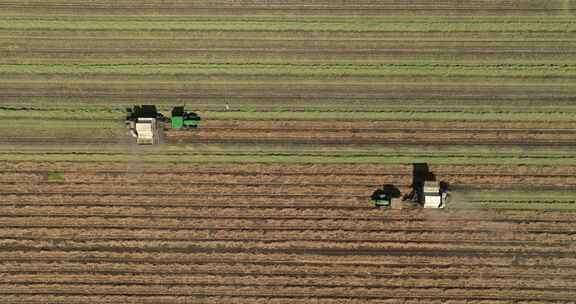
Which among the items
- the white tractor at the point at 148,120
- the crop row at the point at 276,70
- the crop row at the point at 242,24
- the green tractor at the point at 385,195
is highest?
the crop row at the point at 242,24

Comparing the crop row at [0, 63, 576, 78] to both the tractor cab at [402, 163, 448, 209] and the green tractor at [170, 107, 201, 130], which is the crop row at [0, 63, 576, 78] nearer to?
the green tractor at [170, 107, 201, 130]

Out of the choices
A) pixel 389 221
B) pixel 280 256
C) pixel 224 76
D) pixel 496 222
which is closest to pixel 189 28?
pixel 224 76

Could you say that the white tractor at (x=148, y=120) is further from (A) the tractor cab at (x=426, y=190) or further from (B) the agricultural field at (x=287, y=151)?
(A) the tractor cab at (x=426, y=190)

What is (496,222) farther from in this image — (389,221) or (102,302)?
(102,302)

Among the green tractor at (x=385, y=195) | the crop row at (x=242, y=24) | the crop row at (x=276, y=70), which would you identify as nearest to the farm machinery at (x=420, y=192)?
the green tractor at (x=385, y=195)

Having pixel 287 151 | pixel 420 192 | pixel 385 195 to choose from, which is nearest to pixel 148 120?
pixel 287 151

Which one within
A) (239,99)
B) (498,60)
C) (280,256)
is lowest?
(280,256)
